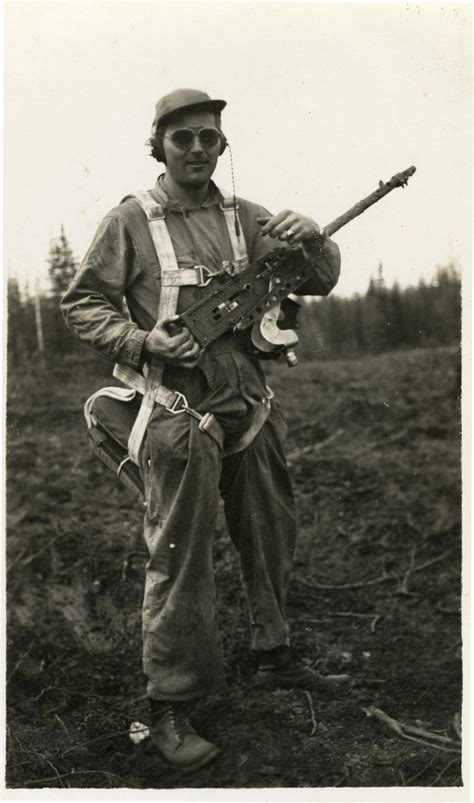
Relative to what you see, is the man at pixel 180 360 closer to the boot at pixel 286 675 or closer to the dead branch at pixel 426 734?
the boot at pixel 286 675

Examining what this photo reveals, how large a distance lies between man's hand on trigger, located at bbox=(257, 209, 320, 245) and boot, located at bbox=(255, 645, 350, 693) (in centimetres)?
180

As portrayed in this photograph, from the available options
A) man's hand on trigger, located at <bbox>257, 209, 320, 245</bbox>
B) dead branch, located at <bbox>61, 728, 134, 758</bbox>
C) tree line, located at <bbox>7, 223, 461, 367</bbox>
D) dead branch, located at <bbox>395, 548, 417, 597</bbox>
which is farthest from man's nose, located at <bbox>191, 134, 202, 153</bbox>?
tree line, located at <bbox>7, 223, 461, 367</bbox>

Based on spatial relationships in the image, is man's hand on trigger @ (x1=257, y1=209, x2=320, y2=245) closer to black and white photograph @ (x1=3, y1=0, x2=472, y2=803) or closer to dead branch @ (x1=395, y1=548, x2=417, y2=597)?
black and white photograph @ (x1=3, y1=0, x2=472, y2=803)

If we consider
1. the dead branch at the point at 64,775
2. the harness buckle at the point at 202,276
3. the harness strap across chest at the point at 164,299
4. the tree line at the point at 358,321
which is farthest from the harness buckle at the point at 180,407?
the tree line at the point at 358,321

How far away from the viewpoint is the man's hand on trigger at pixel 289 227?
3143 millimetres

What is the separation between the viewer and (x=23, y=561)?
5098 mm

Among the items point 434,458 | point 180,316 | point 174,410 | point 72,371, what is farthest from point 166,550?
point 72,371

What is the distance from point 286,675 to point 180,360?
5.09 ft

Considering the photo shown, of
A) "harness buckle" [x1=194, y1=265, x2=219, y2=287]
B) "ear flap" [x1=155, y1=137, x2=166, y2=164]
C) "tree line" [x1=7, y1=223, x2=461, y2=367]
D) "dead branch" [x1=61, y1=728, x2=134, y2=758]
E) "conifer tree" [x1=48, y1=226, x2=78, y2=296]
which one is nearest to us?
"harness buckle" [x1=194, y1=265, x2=219, y2=287]

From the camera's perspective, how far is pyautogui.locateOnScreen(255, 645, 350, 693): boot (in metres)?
3.68

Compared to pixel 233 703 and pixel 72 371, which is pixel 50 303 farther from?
pixel 233 703

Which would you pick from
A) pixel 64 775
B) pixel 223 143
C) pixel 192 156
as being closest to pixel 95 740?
pixel 64 775

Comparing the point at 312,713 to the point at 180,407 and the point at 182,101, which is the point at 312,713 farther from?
the point at 182,101

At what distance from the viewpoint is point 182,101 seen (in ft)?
10.2
